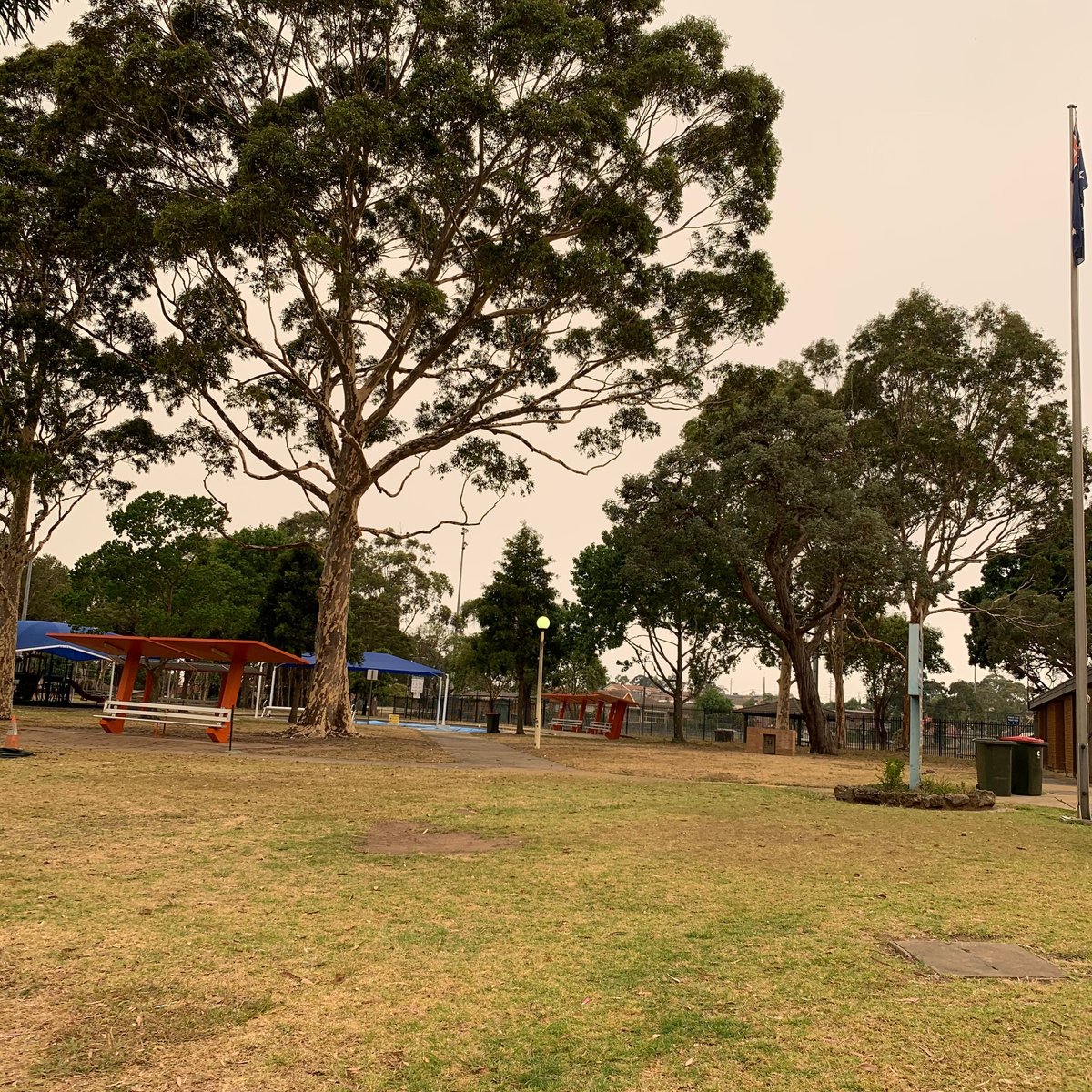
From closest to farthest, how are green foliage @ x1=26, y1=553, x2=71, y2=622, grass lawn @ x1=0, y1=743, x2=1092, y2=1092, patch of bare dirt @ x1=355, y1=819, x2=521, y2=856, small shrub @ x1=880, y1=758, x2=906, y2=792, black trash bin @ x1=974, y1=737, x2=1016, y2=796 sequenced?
1. grass lawn @ x1=0, y1=743, x2=1092, y2=1092
2. patch of bare dirt @ x1=355, y1=819, x2=521, y2=856
3. small shrub @ x1=880, y1=758, x2=906, y2=792
4. black trash bin @ x1=974, y1=737, x2=1016, y2=796
5. green foliage @ x1=26, y1=553, x2=71, y2=622

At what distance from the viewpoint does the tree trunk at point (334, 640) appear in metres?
21.6

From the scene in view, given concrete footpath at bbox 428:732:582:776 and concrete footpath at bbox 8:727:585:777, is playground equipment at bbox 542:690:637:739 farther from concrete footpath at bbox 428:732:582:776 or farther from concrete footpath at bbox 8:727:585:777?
concrete footpath at bbox 8:727:585:777

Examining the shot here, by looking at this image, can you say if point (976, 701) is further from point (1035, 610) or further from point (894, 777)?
point (894, 777)

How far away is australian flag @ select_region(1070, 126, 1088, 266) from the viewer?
13438mm

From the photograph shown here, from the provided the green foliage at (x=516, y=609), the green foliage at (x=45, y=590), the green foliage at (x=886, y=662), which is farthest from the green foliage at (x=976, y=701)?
the green foliage at (x=45, y=590)

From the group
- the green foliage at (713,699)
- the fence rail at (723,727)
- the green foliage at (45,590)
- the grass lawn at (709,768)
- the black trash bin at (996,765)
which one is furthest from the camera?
the green foliage at (713,699)

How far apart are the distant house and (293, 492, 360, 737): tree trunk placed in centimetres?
2454

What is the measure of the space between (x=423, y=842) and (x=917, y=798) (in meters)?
7.87

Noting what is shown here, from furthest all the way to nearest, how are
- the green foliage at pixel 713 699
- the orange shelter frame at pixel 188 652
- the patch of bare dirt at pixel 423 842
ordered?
the green foliage at pixel 713 699 < the orange shelter frame at pixel 188 652 < the patch of bare dirt at pixel 423 842

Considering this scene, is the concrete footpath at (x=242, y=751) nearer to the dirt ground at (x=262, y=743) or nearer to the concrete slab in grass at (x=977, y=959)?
the dirt ground at (x=262, y=743)

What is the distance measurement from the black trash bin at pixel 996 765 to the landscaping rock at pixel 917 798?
4.10 m

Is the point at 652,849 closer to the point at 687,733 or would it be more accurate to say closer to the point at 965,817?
the point at 965,817

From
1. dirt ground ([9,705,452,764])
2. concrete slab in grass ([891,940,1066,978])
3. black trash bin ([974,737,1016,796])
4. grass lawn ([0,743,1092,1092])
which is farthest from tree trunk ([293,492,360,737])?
concrete slab in grass ([891,940,1066,978])

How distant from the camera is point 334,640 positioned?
22.0 meters
